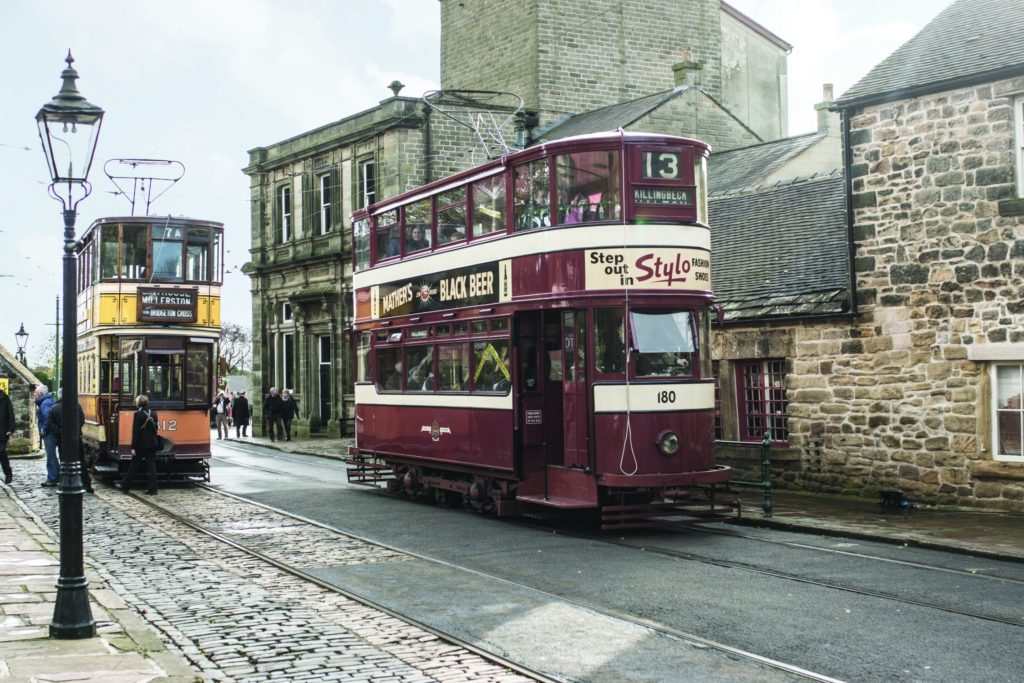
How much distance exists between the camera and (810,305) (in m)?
18.9

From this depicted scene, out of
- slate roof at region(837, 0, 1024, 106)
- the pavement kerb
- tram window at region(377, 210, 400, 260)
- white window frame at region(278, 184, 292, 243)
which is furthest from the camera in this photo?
white window frame at region(278, 184, 292, 243)

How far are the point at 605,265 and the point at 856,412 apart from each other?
5.76 m

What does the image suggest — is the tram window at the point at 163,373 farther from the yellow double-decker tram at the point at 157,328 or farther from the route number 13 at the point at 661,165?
the route number 13 at the point at 661,165

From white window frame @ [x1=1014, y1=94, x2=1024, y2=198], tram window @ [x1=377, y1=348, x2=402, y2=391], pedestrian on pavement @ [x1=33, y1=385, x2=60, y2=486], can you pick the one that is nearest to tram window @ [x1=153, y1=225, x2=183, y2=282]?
pedestrian on pavement @ [x1=33, y1=385, x2=60, y2=486]

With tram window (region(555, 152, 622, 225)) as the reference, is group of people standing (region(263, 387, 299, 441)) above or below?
below

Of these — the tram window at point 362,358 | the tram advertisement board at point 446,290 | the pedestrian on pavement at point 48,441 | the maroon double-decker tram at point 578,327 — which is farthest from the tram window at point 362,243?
the pedestrian on pavement at point 48,441

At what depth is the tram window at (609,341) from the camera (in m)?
14.4

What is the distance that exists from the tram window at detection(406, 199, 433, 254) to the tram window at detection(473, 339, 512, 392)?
245 cm

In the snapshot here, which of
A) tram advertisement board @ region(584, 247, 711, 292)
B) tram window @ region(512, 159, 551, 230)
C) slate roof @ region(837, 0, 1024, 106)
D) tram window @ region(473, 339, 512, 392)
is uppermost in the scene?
slate roof @ region(837, 0, 1024, 106)

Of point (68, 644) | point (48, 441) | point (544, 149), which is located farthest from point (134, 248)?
point (68, 644)

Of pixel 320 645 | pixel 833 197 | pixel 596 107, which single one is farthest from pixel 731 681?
pixel 596 107

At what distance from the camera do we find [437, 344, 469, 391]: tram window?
16938 mm

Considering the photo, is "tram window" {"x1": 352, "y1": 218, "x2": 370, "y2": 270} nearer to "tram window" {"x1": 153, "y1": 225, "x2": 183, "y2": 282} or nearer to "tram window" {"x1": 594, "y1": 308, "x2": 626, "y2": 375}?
"tram window" {"x1": 153, "y1": 225, "x2": 183, "y2": 282}

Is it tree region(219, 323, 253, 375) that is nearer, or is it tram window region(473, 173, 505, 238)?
tram window region(473, 173, 505, 238)
